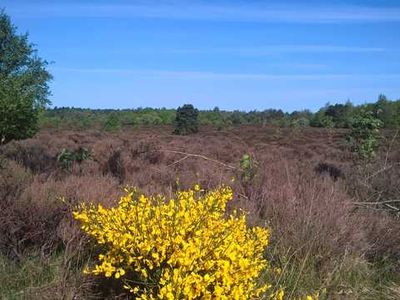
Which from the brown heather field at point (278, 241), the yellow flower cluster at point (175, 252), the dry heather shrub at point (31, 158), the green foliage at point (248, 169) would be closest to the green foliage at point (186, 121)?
the dry heather shrub at point (31, 158)

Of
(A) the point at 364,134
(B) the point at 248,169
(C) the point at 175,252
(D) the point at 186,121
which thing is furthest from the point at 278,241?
(D) the point at 186,121

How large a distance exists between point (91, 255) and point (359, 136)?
1081cm

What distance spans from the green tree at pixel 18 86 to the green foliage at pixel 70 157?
3.51 feet

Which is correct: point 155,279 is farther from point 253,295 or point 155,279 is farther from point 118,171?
point 118,171

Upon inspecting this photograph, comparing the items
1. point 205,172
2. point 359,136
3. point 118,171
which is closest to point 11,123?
point 118,171

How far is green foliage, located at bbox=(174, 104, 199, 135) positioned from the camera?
4800 cm

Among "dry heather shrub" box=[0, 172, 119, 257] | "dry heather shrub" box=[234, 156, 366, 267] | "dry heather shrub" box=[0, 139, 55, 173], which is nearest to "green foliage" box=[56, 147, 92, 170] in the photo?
"dry heather shrub" box=[0, 139, 55, 173]

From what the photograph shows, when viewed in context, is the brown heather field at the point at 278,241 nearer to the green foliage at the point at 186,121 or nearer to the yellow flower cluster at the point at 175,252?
the yellow flower cluster at the point at 175,252

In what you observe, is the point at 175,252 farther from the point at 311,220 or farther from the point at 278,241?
the point at 311,220

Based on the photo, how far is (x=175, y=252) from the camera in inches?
152

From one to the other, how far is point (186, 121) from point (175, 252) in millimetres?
45856

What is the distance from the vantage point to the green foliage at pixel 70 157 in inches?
482

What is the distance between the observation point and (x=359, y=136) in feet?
47.0

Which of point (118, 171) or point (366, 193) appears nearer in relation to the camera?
point (366, 193)
